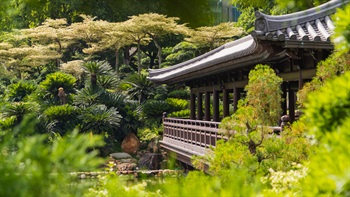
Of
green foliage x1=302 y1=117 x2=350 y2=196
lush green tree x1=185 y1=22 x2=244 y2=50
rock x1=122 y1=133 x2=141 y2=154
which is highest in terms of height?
lush green tree x1=185 y1=22 x2=244 y2=50

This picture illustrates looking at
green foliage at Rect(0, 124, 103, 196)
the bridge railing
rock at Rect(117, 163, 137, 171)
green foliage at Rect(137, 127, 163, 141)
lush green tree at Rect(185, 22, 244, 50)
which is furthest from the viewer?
lush green tree at Rect(185, 22, 244, 50)

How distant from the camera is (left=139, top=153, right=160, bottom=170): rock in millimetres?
19348

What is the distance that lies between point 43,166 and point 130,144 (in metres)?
20.9

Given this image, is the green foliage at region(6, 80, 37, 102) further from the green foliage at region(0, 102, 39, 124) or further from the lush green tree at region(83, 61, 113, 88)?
the green foliage at region(0, 102, 39, 124)

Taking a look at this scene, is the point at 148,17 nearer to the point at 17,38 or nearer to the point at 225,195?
the point at 17,38

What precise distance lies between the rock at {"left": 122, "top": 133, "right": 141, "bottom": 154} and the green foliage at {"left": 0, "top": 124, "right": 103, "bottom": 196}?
2076 centimetres

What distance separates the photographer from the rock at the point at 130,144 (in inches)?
874

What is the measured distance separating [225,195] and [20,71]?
3508 cm

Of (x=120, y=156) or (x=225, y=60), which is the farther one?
(x=120, y=156)

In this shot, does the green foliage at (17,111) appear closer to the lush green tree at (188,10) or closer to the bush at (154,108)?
the bush at (154,108)

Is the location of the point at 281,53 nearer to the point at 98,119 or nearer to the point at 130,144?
the point at 98,119

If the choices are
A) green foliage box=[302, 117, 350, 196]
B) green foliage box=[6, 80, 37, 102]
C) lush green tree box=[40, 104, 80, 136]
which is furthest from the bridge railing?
green foliage box=[302, 117, 350, 196]

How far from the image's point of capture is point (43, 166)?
144 centimetres

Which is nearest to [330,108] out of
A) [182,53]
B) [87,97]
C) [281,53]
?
[281,53]
